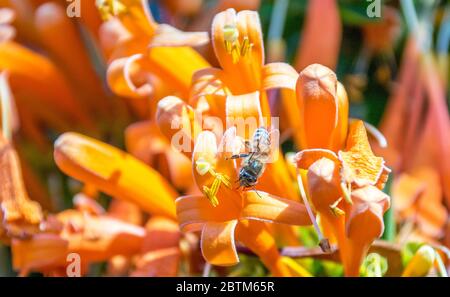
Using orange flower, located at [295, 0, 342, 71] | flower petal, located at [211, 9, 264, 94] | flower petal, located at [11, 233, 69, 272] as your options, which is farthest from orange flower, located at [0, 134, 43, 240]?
orange flower, located at [295, 0, 342, 71]

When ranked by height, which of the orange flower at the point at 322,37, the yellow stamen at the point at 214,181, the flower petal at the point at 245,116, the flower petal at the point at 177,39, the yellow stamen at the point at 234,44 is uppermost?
the orange flower at the point at 322,37

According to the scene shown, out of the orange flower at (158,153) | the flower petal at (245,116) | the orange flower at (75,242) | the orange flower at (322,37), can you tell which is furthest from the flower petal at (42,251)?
the orange flower at (322,37)

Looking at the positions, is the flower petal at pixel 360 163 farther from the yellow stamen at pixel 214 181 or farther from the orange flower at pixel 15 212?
the orange flower at pixel 15 212

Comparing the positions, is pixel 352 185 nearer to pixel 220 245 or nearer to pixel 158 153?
pixel 220 245

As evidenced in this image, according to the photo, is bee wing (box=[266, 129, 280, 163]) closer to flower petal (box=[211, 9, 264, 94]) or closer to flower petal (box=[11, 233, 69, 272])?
flower petal (box=[211, 9, 264, 94])

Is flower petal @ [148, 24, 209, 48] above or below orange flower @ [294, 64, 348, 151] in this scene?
above

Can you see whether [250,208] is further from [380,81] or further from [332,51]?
[380,81]

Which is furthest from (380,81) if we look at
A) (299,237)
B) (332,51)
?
(299,237)

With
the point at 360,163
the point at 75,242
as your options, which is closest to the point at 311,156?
the point at 360,163
